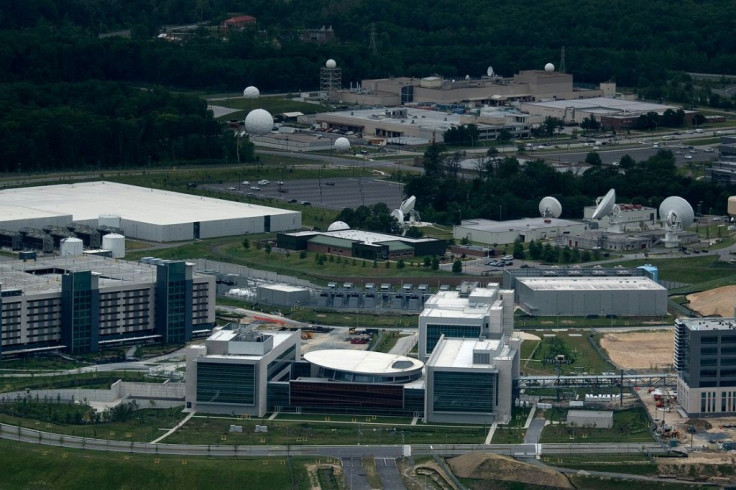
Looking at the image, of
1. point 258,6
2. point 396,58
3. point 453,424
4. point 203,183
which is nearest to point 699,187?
point 203,183

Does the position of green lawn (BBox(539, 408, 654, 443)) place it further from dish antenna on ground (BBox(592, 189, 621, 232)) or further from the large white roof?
dish antenna on ground (BBox(592, 189, 621, 232))

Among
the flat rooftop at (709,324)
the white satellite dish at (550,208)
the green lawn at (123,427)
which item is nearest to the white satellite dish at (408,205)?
the white satellite dish at (550,208)

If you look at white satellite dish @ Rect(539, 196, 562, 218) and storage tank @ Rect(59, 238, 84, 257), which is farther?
white satellite dish @ Rect(539, 196, 562, 218)

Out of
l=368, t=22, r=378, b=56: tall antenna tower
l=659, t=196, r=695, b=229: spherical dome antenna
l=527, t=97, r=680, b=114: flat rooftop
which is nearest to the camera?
l=659, t=196, r=695, b=229: spherical dome antenna

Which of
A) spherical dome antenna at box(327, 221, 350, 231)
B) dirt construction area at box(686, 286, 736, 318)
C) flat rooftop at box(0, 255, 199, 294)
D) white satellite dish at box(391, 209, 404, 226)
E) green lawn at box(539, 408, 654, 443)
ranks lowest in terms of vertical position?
green lawn at box(539, 408, 654, 443)

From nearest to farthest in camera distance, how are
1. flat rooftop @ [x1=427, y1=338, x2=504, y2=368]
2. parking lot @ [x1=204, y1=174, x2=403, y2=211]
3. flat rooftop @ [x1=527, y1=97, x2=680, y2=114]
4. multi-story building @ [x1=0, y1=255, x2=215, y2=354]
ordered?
flat rooftop @ [x1=427, y1=338, x2=504, y2=368] → multi-story building @ [x1=0, y1=255, x2=215, y2=354] → parking lot @ [x1=204, y1=174, x2=403, y2=211] → flat rooftop @ [x1=527, y1=97, x2=680, y2=114]

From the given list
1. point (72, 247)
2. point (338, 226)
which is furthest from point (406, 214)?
point (72, 247)

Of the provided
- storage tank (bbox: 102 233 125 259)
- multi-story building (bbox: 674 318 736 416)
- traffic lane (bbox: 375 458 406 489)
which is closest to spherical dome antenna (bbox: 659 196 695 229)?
storage tank (bbox: 102 233 125 259)
